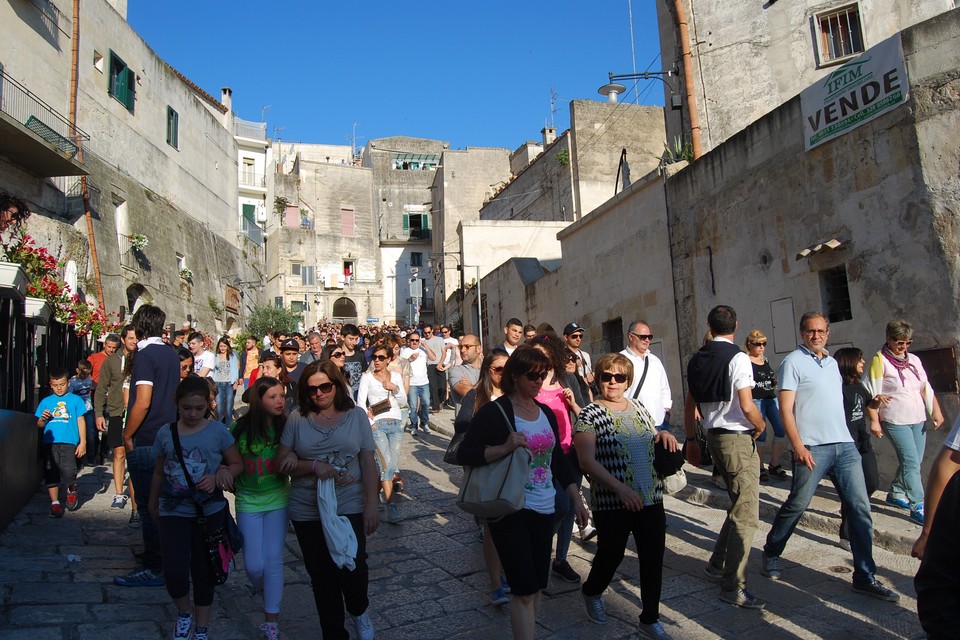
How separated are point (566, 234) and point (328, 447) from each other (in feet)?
39.9

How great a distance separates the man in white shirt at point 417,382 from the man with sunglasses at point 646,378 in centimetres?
651

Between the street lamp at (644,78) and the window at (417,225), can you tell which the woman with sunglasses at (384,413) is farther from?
the window at (417,225)

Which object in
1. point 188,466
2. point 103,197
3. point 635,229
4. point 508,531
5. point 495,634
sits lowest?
point 495,634

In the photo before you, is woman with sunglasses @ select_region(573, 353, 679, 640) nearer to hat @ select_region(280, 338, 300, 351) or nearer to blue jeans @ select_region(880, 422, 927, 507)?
blue jeans @ select_region(880, 422, 927, 507)

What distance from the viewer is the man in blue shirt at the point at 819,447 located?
4.34 metres

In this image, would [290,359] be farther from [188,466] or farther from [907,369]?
[907,369]

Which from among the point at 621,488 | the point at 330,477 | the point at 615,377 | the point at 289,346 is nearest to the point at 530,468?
the point at 621,488

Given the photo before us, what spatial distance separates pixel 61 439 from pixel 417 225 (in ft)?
144

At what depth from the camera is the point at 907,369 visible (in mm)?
6047

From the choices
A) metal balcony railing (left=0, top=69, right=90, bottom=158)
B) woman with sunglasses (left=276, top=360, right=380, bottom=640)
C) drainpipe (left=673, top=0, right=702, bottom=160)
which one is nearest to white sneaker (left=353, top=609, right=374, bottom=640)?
woman with sunglasses (left=276, top=360, right=380, bottom=640)

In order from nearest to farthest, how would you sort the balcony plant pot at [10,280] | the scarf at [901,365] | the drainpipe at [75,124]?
the scarf at [901,365] → the balcony plant pot at [10,280] → the drainpipe at [75,124]

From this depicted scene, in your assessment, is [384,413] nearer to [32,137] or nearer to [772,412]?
[772,412]

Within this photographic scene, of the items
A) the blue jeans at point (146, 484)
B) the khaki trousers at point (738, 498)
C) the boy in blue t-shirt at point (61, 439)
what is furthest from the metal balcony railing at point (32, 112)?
the khaki trousers at point (738, 498)

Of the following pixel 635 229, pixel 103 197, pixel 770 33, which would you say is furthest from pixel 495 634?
pixel 103 197
